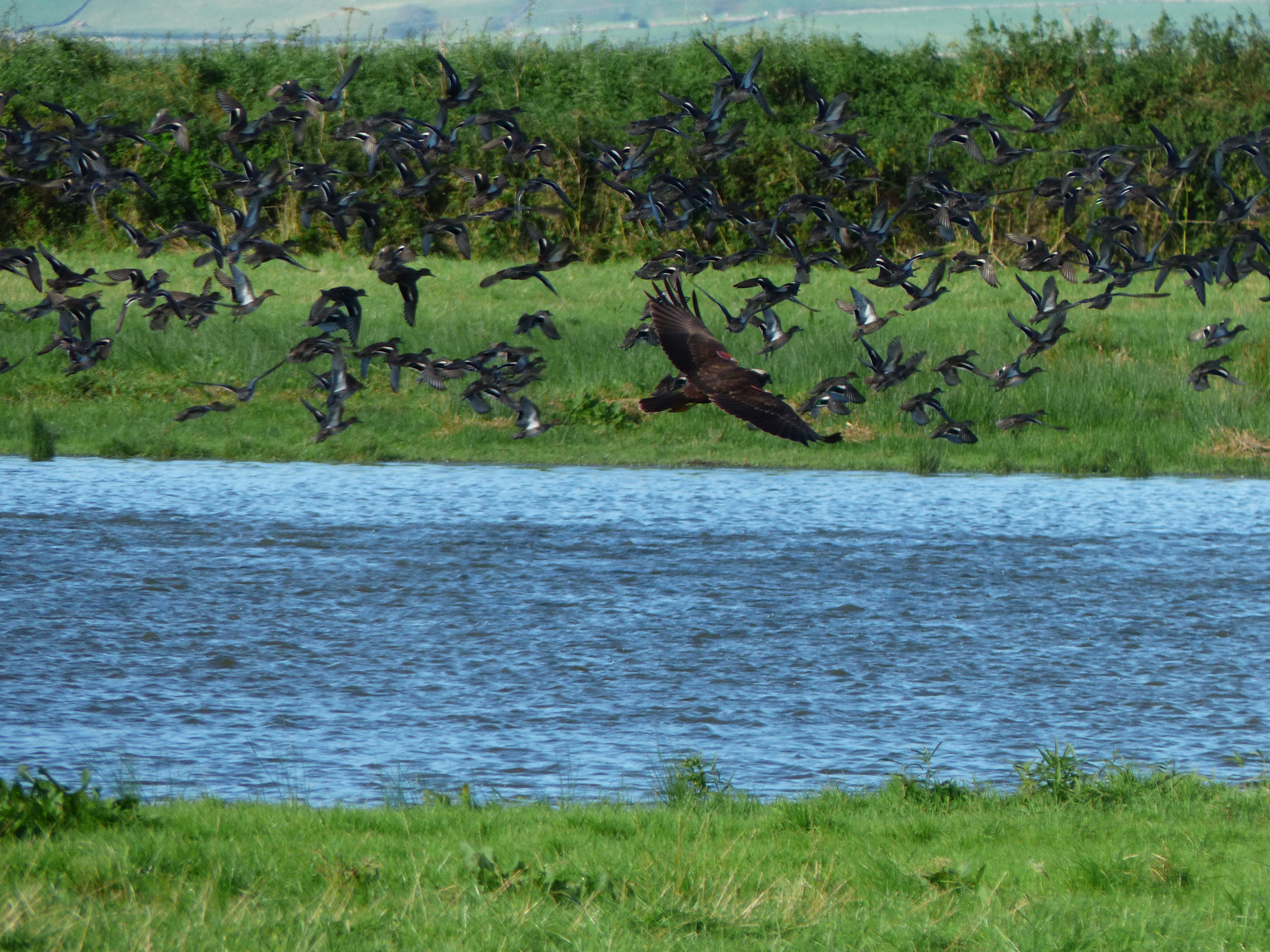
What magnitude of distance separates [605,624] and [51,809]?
5938 millimetres

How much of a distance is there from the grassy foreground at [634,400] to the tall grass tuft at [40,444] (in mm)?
242

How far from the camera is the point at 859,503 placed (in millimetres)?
17625

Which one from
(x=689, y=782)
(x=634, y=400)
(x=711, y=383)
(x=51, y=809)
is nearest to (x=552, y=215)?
(x=634, y=400)

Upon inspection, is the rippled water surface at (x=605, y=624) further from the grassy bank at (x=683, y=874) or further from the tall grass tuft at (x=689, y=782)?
the grassy bank at (x=683, y=874)

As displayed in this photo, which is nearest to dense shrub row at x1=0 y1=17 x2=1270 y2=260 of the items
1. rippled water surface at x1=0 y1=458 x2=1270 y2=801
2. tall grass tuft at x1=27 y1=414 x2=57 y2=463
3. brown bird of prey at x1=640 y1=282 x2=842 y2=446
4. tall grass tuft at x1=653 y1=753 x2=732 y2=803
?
tall grass tuft at x1=27 y1=414 x2=57 y2=463

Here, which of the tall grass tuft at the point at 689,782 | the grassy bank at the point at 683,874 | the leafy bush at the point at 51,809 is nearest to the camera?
the grassy bank at the point at 683,874

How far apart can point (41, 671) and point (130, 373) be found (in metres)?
12.7

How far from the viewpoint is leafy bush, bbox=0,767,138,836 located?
598 cm

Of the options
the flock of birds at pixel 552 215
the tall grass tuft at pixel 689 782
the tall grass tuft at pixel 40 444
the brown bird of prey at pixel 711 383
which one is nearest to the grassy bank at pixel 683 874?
the tall grass tuft at pixel 689 782

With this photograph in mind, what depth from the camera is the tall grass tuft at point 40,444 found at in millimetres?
19438

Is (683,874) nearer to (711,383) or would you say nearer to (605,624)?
(711,383)

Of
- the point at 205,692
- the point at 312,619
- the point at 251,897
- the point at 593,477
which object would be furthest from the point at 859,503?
the point at 251,897

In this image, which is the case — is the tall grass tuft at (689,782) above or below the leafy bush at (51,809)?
below

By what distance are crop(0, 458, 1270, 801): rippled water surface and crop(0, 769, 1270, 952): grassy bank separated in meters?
0.95
